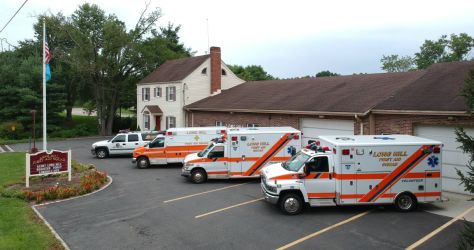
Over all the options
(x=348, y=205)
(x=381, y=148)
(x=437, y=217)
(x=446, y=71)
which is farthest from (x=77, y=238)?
(x=446, y=71)

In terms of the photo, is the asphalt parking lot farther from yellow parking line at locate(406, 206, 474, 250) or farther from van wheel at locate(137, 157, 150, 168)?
van wheel at locate(137, 157, 150, 168)

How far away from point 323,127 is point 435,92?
600cm

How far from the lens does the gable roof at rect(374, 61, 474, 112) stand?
1672 centimetres

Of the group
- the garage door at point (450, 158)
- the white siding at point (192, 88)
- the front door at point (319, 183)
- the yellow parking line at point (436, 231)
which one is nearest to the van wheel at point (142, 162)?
the front door at point (319, 183)

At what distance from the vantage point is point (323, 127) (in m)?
22.6

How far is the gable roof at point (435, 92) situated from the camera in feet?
54.9

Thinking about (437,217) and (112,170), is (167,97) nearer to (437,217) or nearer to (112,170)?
(112,170)

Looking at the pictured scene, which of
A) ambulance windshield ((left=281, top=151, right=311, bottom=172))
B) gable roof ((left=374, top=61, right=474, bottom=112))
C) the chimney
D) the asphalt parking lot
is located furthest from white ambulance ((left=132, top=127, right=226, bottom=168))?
the chimney

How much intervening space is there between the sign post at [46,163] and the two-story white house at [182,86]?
765 inches

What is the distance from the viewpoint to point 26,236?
11.2 metres

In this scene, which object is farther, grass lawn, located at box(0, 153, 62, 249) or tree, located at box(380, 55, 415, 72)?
tree, located at box(380, 55, 415, 72)

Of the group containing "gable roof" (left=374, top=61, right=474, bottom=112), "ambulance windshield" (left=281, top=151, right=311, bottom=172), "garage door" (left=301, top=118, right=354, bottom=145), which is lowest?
"ambulance windshield" (left=281, top=151, right=311, bottom=172)

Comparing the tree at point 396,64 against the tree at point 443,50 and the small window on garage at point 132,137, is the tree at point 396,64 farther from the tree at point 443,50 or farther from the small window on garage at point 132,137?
the small window on garage at point 132,137

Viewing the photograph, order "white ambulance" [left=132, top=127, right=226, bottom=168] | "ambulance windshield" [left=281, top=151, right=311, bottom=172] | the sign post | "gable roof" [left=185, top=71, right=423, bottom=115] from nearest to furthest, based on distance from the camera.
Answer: "ambulance windshield" [left=281, top=151, right=311, bottom=172] < the sign post < "gable roof" [left=185, top=71, right=423, bottom=115] < "white ambulance" [left=132, top=127, right=226, bottom=168]
